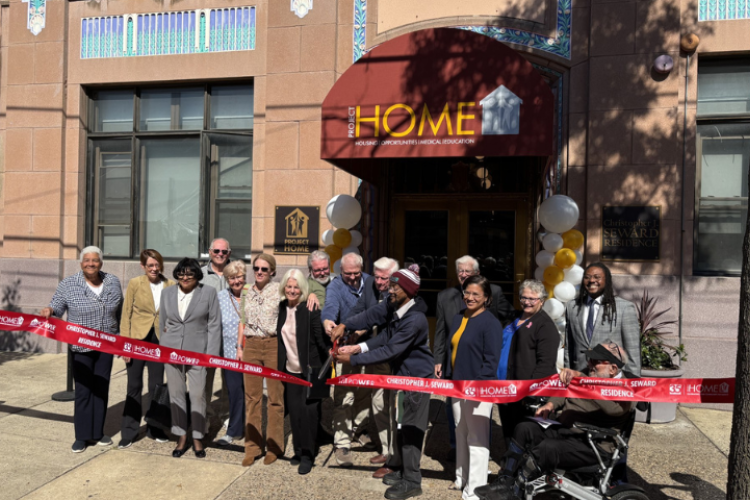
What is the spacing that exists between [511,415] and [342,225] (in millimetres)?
4010

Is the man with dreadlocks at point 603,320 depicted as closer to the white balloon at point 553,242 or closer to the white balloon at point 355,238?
the white balloon at point 553,242

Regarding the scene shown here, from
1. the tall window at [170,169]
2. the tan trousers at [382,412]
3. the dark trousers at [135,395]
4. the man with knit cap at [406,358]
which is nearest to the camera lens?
the man with knit cap at [406,358]

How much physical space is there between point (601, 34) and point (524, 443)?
20.7 feet

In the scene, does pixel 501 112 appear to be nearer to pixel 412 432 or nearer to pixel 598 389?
pixel 598 389

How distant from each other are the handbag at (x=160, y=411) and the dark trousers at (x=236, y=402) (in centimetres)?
61

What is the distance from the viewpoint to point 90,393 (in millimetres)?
5547

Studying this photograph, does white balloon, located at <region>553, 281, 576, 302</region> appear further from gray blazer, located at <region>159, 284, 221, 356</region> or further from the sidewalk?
gray blazer, located at <region>159, 284, 221, 356</region>

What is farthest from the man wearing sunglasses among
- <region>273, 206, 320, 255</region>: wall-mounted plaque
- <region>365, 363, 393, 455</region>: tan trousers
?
<region>273, 206, 320, 255</region>: wall-mounted plaque

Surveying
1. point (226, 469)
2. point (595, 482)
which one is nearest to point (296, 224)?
point (226, 469)

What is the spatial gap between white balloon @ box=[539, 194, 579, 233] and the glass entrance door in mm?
1510

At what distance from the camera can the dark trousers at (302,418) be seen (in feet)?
17.0

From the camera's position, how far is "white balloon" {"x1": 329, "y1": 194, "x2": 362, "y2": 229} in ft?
26.6

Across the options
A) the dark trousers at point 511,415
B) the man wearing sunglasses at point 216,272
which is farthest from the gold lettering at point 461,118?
the dark trousers at point 511,415

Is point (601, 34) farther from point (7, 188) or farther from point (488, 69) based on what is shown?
point (7, 188)
